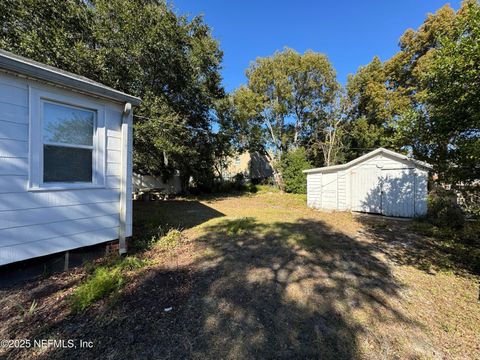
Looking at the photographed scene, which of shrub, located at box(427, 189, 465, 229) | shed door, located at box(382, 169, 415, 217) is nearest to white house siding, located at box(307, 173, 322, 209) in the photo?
shed door, located at box(382, 169, 415, 217)

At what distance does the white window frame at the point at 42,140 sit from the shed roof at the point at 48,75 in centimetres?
17

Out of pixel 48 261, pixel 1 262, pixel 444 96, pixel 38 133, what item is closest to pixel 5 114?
pixel 38 133

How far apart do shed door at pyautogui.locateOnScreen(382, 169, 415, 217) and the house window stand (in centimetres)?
1000

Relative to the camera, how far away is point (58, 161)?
10.6 ft

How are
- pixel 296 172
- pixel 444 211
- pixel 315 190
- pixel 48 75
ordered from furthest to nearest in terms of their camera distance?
pixel 296 172 → pixel 315 190 → pixel 444 211 → pixel 48 75

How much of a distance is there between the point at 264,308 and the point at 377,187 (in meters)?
8.61

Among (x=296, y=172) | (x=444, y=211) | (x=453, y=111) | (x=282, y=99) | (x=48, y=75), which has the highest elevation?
(x=282, y=99)

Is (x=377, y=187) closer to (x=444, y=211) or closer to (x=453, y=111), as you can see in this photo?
(x=444, y=211)

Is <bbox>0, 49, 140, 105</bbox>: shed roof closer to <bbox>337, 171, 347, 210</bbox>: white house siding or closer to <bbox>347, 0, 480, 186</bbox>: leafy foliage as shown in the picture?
<bbox>347, 0, 480, 186</bbox>: leafy foliage

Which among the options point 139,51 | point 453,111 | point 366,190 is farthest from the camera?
→ point 139,51

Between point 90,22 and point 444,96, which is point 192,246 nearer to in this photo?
point 444,96

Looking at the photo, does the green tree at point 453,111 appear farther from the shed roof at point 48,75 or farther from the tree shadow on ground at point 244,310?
the shed roof at point 48,75

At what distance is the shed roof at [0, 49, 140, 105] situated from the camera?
2.64 metres

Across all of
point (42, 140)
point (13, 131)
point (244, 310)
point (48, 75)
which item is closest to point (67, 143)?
point (42, 140)
